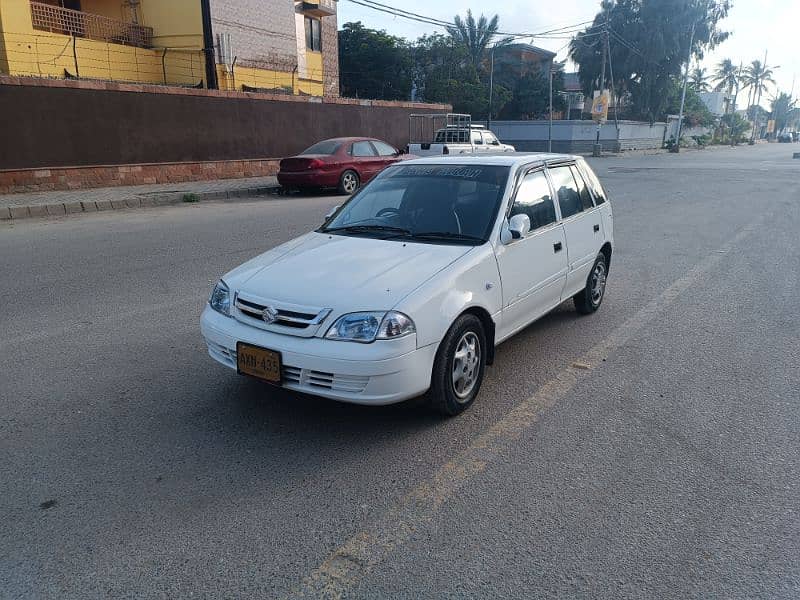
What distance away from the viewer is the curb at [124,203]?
12586 mm

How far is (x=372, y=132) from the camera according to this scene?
2558cm

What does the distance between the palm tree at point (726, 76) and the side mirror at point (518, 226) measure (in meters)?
120

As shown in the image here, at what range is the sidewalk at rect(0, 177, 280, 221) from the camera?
42.3 feet

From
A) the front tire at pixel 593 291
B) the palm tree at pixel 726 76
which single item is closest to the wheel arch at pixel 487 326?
the front tire at pixel 593 291

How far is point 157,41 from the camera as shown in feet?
76.4

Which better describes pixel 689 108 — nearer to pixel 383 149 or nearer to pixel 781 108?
pixel 383 149

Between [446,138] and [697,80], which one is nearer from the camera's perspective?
[446,138]

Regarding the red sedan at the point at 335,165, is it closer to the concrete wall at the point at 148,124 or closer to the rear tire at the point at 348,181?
the rear tire at the point at 348,181

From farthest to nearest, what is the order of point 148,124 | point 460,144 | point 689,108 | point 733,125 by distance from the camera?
point 733,125, point 689,108, point 460,144, point 148,124

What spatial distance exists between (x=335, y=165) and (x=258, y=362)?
528 inches

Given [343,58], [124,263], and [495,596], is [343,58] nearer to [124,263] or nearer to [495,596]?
[124,263]

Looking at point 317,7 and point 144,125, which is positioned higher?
point 317,7

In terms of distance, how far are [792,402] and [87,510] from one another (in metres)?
4.32

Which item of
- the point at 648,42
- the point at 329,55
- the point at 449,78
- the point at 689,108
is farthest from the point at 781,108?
the point at 329,55
